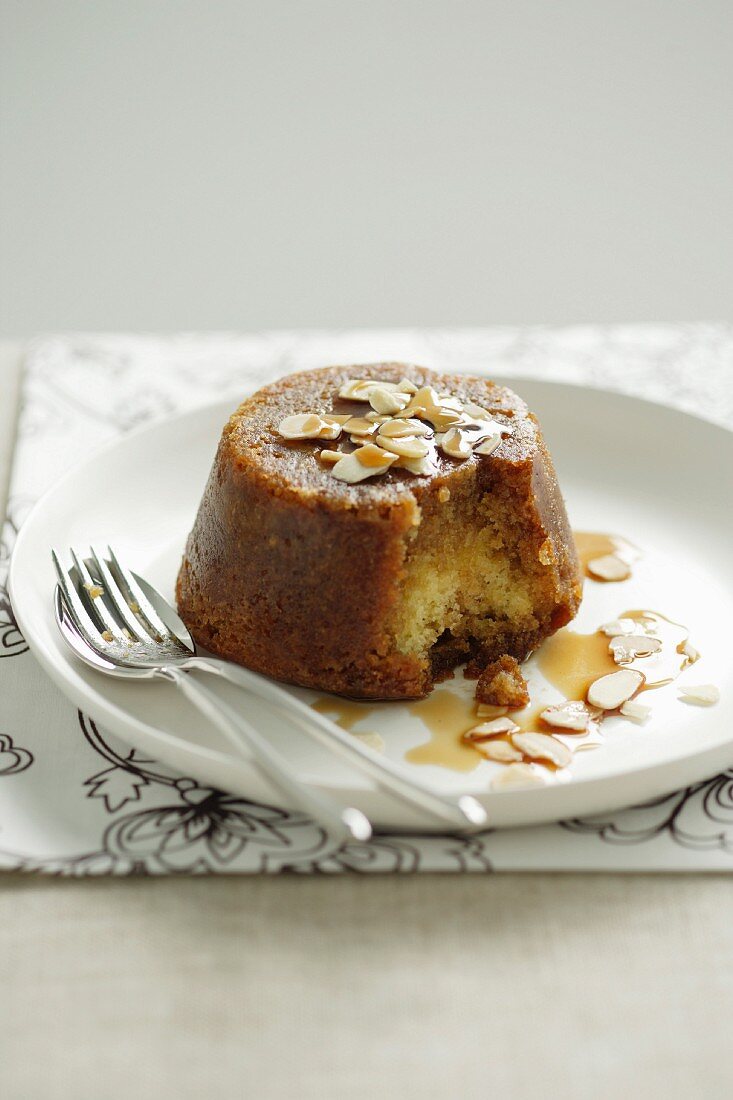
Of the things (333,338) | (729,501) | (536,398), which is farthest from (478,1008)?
(333,338)

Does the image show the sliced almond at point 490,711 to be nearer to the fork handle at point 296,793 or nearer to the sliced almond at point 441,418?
the fork handle at point 296,793

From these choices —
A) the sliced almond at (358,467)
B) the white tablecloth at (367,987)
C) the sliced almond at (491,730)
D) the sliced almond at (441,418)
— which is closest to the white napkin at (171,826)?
the white tablecloth at (367,987)

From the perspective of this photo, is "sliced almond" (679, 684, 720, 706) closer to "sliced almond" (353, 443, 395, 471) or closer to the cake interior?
the cake interior

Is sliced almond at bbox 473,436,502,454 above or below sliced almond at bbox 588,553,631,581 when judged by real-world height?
above

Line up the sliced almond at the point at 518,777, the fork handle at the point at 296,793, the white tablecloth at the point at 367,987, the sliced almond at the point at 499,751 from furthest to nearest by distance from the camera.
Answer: the sliced almond at the point at 499,751
the sliced almond at the point at 518,777
the fork handle at the point at 296,793
the white tablecloth at the point at 367,987

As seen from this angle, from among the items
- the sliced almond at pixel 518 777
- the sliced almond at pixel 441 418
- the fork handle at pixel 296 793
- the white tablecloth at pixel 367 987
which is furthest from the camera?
the sliced almond at pixel 441 418

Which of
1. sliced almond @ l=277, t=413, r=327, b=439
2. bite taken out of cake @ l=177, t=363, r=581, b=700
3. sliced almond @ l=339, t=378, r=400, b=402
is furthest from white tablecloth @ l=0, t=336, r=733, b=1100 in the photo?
sliced almond @ l=339, t=378, r=400, b=402
